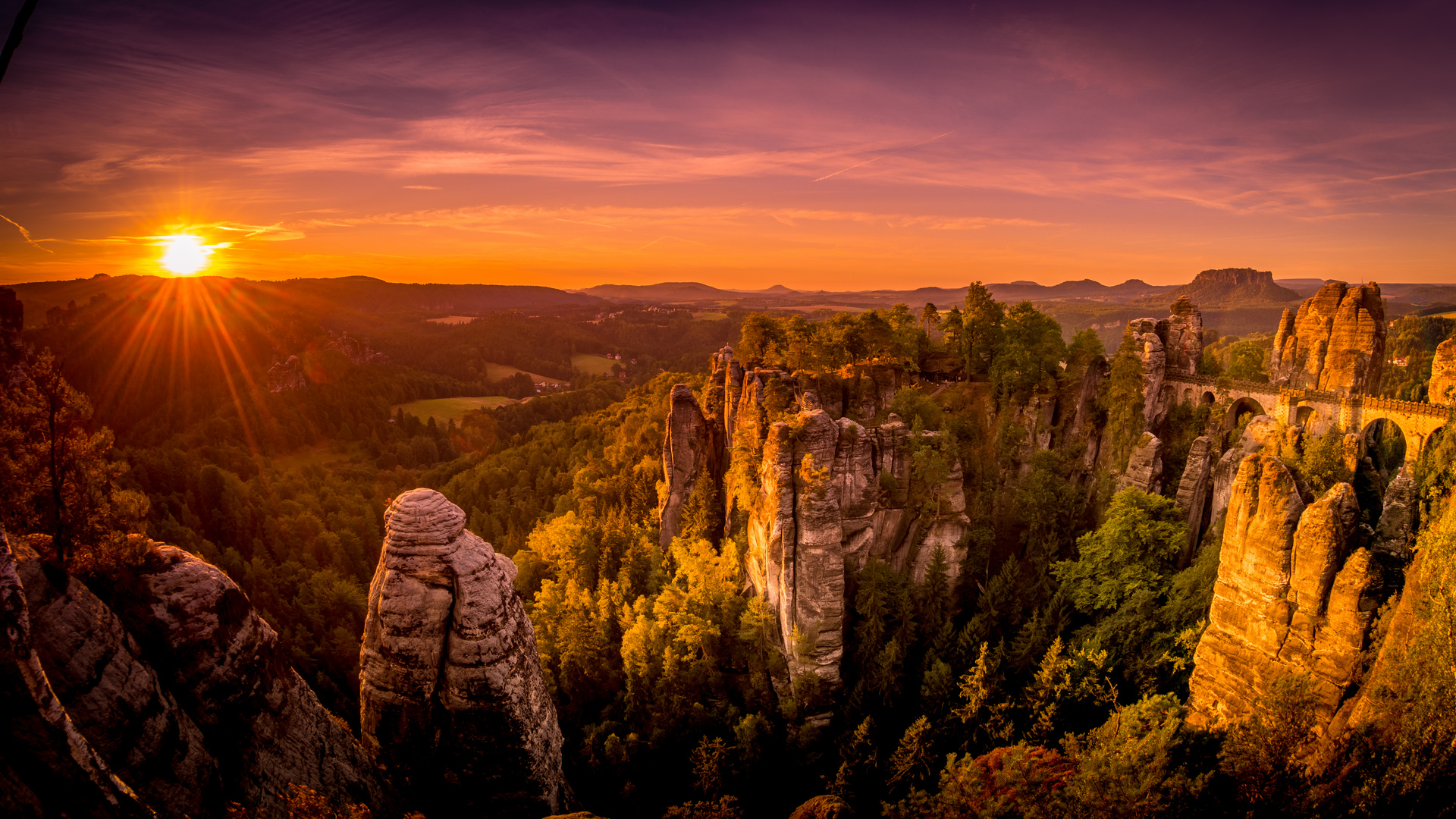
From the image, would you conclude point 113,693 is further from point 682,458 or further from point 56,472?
point 682,458

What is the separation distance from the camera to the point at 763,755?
24.9 meters

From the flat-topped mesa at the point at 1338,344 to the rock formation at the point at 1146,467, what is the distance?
439 inches

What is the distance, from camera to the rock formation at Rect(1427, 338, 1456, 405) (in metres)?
27.4

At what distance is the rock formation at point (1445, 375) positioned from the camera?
27438 mm

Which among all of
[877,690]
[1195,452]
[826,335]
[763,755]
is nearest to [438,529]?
[763,755]

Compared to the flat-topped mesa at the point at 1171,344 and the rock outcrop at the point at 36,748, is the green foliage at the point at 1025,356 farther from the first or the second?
the rock outcrop at the point at 36,748

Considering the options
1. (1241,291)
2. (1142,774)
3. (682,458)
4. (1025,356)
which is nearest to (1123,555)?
(1025,356)

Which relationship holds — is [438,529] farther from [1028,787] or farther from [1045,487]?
[1045,487]

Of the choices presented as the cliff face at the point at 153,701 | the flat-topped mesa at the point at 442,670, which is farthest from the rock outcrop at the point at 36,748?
the flat-topped mesa at the point at 442,670

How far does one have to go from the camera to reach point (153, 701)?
10.8 meters

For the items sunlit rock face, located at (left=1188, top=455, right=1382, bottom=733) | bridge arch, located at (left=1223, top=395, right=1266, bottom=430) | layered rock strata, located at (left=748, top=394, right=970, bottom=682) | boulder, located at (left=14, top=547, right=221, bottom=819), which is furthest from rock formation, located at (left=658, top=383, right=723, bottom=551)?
bridge arch, located at (left=1223, top=395, right=1266, bottom=430)

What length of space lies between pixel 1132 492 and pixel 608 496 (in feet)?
124

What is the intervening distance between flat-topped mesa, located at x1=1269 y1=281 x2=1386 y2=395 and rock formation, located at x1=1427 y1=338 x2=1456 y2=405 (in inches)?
99.8

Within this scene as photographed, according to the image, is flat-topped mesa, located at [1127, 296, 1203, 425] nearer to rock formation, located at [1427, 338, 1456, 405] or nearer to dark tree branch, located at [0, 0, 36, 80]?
rock formation, located at [1427, 338, 1456, 405]
